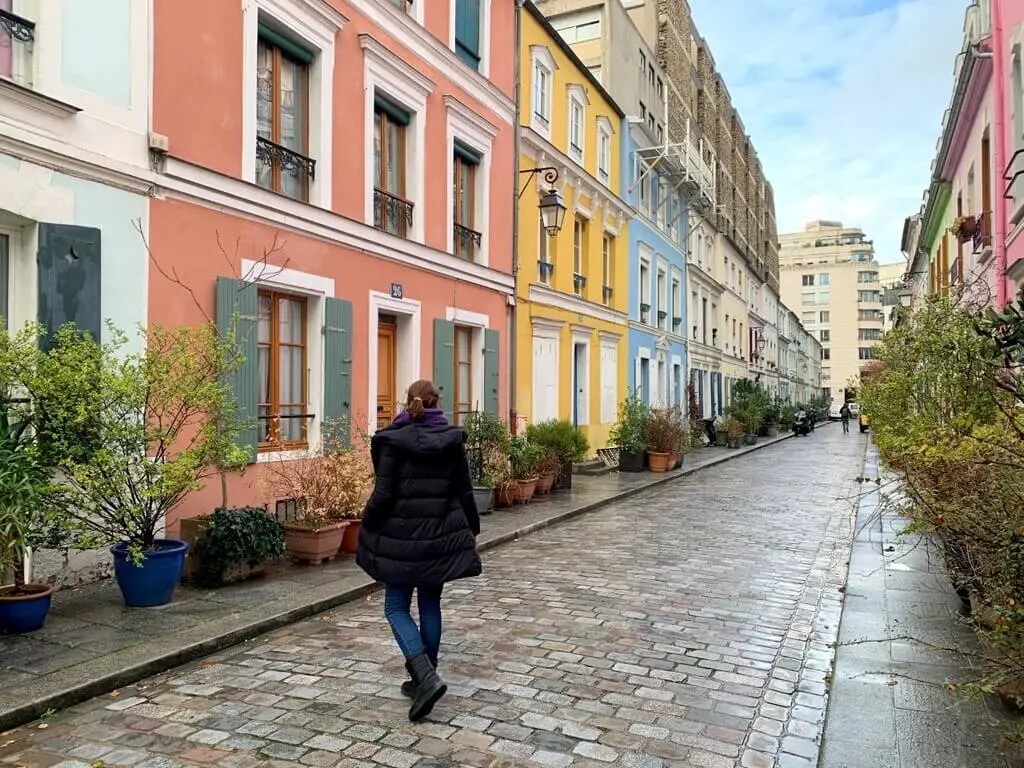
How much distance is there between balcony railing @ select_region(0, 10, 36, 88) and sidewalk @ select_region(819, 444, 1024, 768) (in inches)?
296

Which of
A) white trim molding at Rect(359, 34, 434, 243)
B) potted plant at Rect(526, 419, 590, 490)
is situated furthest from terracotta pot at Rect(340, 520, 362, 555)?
potted plant at Rect(526, 419, 590, 490)

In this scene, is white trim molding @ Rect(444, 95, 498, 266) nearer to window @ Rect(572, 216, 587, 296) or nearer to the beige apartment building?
window @ Rect(572, 216, 587, 296)

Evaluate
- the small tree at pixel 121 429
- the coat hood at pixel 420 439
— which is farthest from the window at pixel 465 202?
the coat hood at pixel 420 439

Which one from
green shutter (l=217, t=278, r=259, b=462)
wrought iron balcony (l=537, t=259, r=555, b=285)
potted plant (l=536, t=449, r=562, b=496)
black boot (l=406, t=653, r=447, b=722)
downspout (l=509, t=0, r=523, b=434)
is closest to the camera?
black boot (l=406, t=653, r=447, b=722)

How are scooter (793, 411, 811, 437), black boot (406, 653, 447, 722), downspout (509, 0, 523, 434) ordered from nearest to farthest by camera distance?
black boot (406, 653, 447, 722), downspout (509, 0, 523, 434), scooter (793, 411, 811, 437)

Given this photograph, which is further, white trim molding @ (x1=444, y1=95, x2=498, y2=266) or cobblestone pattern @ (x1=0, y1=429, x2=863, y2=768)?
white trim molding @ (x1=444, y1=95, x2=498, y2=266)

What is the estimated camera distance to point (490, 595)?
694 cm

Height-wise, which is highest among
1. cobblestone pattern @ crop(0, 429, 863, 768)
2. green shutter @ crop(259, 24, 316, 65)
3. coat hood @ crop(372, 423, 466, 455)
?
green shutter @ crop(259, 24, 316, 65)

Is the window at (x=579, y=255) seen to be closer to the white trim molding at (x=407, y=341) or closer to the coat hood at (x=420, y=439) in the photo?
the white trim molding at (x=407, y=341)

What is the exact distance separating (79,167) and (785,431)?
40.4 meters

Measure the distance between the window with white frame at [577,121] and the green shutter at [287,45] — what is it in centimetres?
927

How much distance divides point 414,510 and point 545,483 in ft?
30.6

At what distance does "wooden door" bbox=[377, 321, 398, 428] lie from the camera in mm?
11633

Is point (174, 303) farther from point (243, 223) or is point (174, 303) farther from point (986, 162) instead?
point (986, 162)
